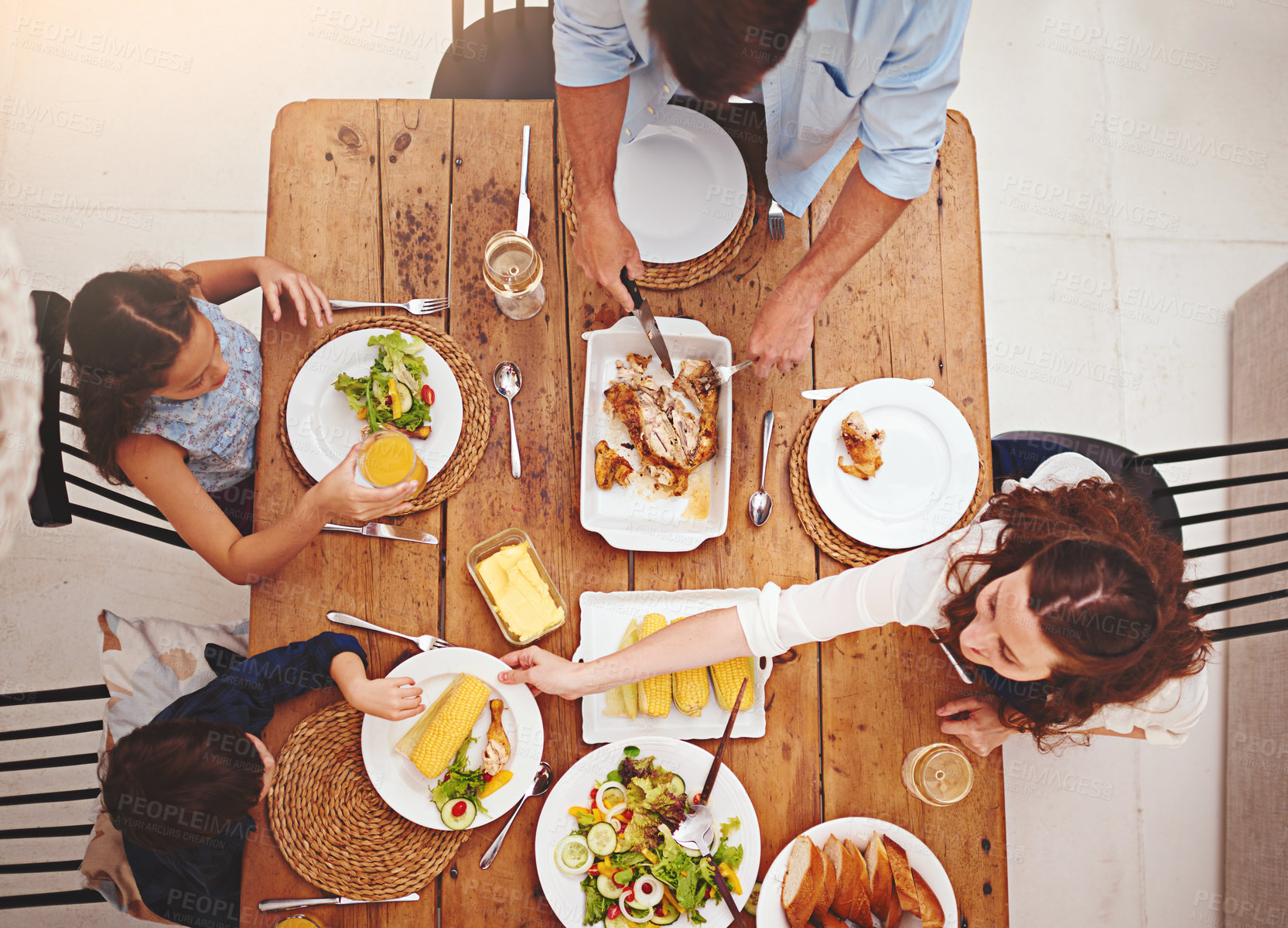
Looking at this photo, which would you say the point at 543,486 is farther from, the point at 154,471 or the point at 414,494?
the point at 154,471

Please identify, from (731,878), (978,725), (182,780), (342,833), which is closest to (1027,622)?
(978,725)

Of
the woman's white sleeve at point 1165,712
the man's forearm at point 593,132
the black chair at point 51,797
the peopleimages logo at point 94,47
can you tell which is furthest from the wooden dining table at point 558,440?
the peopleimages logo at point 94,47

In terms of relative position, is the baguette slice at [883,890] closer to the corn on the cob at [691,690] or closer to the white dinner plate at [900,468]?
the corn on the cob at [691,690]

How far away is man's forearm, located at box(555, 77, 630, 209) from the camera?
6.13 feet

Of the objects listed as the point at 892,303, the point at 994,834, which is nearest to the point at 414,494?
the point at 892,303

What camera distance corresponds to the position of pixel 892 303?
219 cm

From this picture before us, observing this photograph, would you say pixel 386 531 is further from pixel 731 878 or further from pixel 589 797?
pixel 731 878

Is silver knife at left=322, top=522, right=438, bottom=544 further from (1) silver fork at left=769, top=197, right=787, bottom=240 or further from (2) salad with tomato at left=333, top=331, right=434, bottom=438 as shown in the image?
(1) silver fork at left=769, top=197, right=787, bottom=240

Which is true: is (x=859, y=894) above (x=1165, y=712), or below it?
below

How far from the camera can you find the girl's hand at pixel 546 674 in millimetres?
1891

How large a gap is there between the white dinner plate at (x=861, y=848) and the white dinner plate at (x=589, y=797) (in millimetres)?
53

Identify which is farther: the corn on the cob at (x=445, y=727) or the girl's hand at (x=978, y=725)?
the girl's hand at (x=978, y=725)

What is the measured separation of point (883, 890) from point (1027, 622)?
0.87m

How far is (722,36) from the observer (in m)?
1.13
